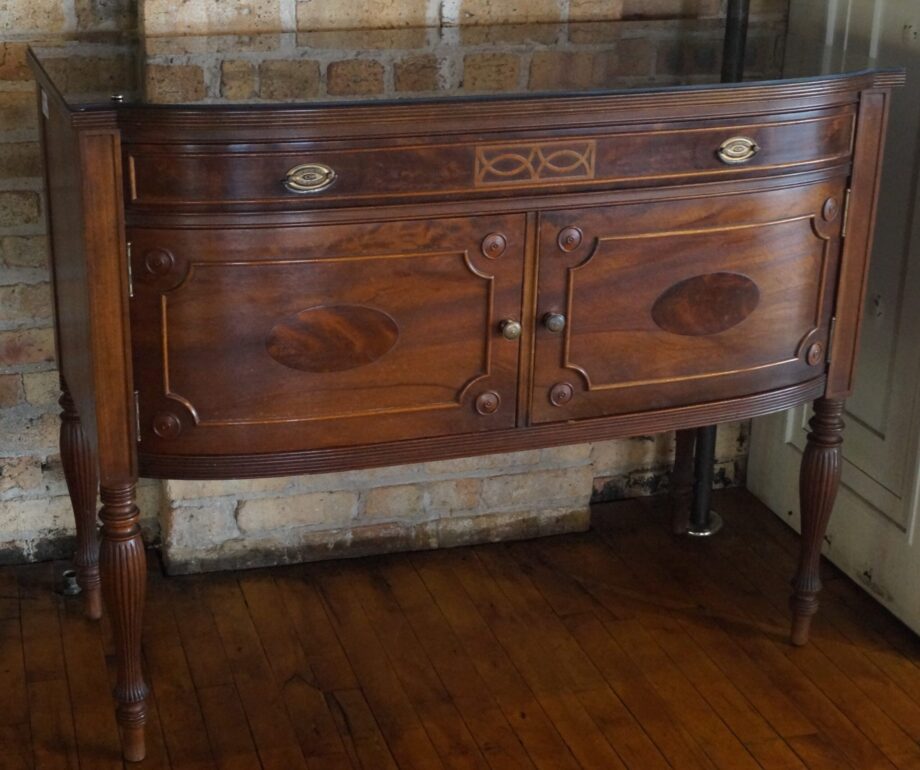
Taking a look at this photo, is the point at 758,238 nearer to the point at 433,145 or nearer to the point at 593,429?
the point at 593,429

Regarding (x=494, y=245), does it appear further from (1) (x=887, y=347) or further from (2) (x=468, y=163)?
(1) (x=887, y=347)

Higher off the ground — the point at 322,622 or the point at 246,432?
the point at 246,432

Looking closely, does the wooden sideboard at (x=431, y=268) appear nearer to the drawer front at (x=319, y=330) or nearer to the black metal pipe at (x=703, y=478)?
the drawer front at (x=319, y=330)

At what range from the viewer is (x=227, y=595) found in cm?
266

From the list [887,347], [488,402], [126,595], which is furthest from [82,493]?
[887,347]

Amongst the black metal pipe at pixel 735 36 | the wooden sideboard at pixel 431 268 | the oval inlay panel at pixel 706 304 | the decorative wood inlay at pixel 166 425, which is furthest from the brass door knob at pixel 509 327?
the black metal pipe at pixel 735 36

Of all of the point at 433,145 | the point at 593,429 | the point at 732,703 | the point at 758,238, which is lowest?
the point at 732,703

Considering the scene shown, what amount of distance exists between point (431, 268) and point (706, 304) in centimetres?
46

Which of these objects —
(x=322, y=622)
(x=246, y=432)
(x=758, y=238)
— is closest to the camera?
(x=246, y=432)

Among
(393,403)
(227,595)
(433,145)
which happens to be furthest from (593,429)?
(227,595)

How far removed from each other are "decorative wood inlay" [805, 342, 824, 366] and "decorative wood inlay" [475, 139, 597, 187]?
21.3 inches

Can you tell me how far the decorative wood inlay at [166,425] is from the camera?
1.98 metres

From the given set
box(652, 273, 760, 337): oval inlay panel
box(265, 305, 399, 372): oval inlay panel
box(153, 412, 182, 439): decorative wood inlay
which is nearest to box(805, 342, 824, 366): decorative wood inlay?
box(652, 273, 760, 337): oval inlay panel

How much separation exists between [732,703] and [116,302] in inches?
48.1
